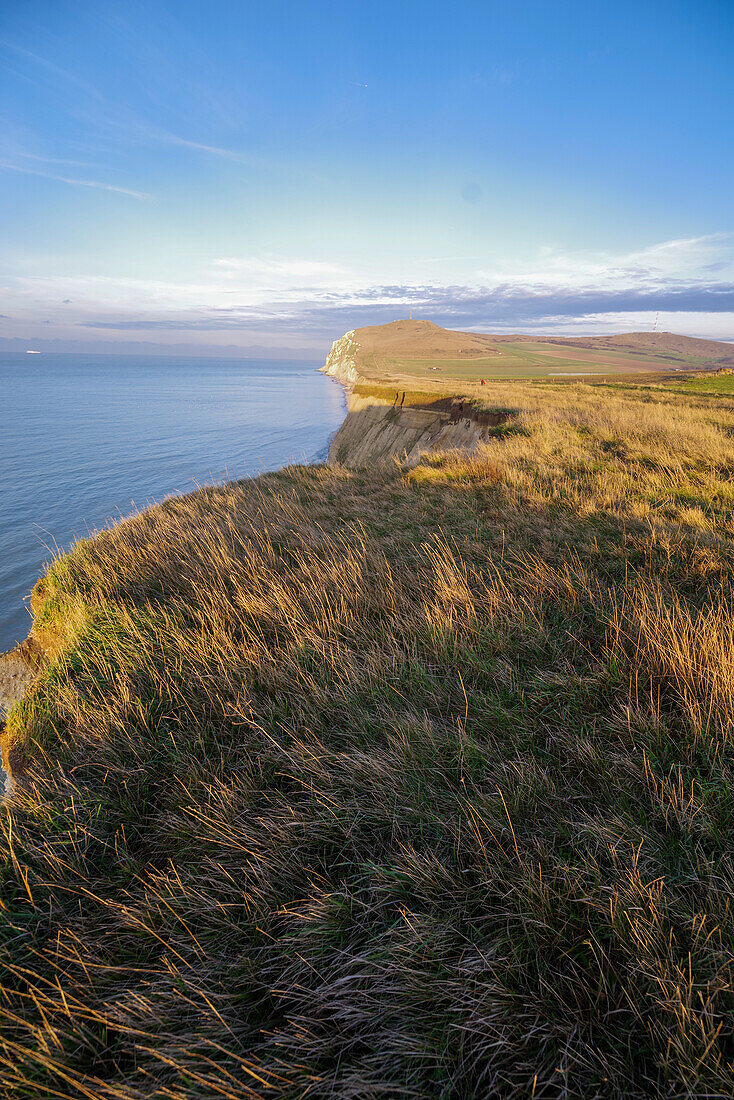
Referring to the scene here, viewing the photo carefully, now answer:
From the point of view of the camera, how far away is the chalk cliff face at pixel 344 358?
13488 cm

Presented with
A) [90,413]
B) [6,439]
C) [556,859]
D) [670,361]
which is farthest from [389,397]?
[670,361]

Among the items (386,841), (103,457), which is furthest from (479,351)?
(386,841)

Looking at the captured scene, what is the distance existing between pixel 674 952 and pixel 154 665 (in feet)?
13.3

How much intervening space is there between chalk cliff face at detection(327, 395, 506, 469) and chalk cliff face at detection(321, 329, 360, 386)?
9779 cm

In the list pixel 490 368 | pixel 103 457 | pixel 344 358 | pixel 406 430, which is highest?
pixel 344 358

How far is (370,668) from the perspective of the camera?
3.66m

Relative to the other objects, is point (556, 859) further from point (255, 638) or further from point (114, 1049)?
point (255, 638)

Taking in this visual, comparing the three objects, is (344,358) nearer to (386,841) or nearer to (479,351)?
(479,351)

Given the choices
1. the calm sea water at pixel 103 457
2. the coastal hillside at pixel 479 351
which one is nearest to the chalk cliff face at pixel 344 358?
the coastal hillside at pixel 479 351

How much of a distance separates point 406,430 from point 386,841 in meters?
24.5

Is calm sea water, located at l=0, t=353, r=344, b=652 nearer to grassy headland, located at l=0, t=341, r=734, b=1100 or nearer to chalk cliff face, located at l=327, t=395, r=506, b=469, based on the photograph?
A: chalk cliff face, located at l=327, t=395, r=506, b=469

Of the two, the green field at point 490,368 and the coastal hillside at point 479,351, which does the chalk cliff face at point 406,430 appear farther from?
the coastal hillside at point 479,351

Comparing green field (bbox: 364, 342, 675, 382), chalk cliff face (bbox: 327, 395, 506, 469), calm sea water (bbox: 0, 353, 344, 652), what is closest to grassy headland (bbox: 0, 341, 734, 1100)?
calm sea water (bbox: 0, 353, 344, 652)

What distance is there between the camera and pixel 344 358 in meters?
156
